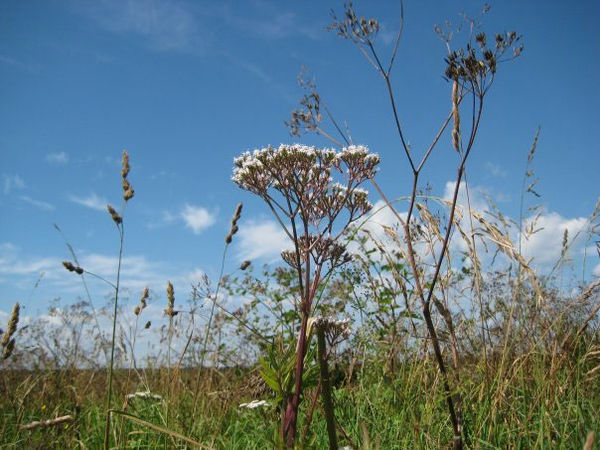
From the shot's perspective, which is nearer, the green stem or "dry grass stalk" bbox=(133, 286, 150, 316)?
the green stem

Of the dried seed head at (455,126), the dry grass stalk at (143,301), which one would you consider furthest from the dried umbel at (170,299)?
the dried seed head at (455,126)

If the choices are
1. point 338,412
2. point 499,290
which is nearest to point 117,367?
point 338,412

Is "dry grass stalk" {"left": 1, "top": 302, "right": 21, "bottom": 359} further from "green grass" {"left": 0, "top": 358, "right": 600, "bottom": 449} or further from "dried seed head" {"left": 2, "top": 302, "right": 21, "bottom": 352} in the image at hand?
"green grass" {"left": 0, "top": 358, "right": 600, "bottom": 449}

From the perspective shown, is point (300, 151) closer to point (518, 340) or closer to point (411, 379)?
point (411, 379)

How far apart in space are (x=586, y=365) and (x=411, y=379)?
7.61 feet

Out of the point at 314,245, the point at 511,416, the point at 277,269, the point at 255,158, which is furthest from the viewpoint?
the point at 277,269


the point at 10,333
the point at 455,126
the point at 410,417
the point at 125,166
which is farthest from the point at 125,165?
the point at 410,417

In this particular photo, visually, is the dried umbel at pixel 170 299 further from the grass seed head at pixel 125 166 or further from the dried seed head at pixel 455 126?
the dried seed head at pixel 455 126

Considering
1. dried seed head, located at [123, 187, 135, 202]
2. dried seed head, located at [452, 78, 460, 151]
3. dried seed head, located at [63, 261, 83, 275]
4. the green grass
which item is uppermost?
dried seed head, located at [452, 78, 460, 151]

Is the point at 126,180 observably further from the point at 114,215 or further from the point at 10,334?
the point at 10,334

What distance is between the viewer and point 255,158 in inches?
128

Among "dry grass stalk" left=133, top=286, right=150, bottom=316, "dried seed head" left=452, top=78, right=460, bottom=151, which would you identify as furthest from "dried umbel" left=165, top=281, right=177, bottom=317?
"dried seed head" left=452, top=78, right=460, bottom=151

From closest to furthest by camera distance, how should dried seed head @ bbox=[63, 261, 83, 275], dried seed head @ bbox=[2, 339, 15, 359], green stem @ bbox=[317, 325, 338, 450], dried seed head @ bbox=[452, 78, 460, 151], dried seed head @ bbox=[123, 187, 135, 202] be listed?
green stem @ bbox=[317, 325, 338, 450] → dried seed head @ bbox=[2, 339, 15, 359] → dried seed head @ bbox=[452, 78, 460, 151] → dried seed head @ bbox=[63, 261, 83, 275] → dried seed head @ bbox=[123, 187, 135, 202]

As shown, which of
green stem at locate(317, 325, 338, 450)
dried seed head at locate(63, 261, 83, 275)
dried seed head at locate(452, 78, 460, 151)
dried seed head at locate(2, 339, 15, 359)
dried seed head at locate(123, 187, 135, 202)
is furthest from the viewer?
dried seed head at locate(123, 187, 135, 202)
